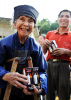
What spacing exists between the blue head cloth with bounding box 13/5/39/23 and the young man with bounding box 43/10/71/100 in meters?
1.26

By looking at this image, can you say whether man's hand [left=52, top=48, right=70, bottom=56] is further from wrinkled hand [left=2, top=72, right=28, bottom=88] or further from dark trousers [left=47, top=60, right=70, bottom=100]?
wrinkled hand [left=2, top=72, right=28, bottom=88]

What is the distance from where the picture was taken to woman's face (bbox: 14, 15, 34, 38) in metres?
1.88

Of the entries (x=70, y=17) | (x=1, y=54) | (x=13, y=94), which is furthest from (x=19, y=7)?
(x=70, y=17)

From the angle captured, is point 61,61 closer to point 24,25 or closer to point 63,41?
point 63,41

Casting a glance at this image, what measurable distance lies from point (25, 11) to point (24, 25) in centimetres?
17

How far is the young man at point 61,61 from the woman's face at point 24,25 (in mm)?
1267

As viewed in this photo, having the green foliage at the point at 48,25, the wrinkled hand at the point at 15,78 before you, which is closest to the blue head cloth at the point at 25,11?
the wrinkled hand at the point at 15,78

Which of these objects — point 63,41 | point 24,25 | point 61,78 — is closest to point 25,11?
point 24,25

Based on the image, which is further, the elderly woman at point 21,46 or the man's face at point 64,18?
the man's face at point 64,18

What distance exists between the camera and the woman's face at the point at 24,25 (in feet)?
6.16

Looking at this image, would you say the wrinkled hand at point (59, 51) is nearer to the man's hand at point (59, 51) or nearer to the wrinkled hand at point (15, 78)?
the man's hand at point (59, 51)

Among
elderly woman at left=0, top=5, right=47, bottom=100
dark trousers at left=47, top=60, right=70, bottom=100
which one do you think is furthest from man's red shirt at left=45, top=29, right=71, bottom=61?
elderly woman at left=0, top=5, right=47, bottom=100

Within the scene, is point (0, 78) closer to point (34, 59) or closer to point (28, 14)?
point (34, 59)

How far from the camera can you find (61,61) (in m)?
3.28
